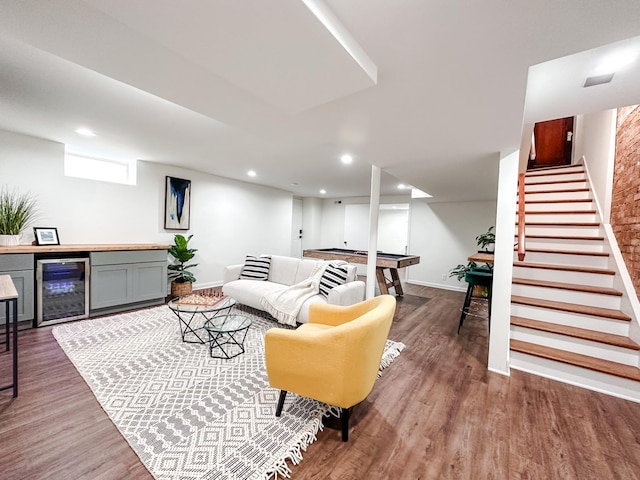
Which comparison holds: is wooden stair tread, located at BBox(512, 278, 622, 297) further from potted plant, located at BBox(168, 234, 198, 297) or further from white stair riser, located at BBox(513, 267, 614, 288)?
potted plant, located at BBox(168, 234, 198, 297)

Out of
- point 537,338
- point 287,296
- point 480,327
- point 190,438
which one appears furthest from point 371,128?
point 480,327

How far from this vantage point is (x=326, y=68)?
4.06 ft

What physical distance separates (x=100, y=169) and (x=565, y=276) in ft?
21.3

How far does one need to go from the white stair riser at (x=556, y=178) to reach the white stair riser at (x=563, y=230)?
4.06ft

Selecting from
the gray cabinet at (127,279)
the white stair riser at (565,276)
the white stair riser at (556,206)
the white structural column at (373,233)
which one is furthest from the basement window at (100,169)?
the white stair riser at (556,206)

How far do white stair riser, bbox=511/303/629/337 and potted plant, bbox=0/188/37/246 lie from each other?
19.0 ft

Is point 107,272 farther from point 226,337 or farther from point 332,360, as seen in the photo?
point 332,360

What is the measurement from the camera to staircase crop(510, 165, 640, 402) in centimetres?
226

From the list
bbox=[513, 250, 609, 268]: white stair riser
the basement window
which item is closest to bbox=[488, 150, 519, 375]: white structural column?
bbox=[513, 250, 609, 268]: white stair riser

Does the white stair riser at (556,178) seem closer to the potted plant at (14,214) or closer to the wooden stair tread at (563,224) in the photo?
the wooden stair tread at (563,224)

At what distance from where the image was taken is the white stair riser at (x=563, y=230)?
10.8ft

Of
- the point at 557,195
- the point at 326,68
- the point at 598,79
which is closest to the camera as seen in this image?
the point at 326,68

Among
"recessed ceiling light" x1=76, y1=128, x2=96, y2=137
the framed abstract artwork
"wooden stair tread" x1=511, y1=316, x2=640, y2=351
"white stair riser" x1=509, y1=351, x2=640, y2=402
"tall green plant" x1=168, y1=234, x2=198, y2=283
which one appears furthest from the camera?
the framed abstract artwork

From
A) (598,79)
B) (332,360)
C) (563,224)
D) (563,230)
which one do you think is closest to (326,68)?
(332,360)
